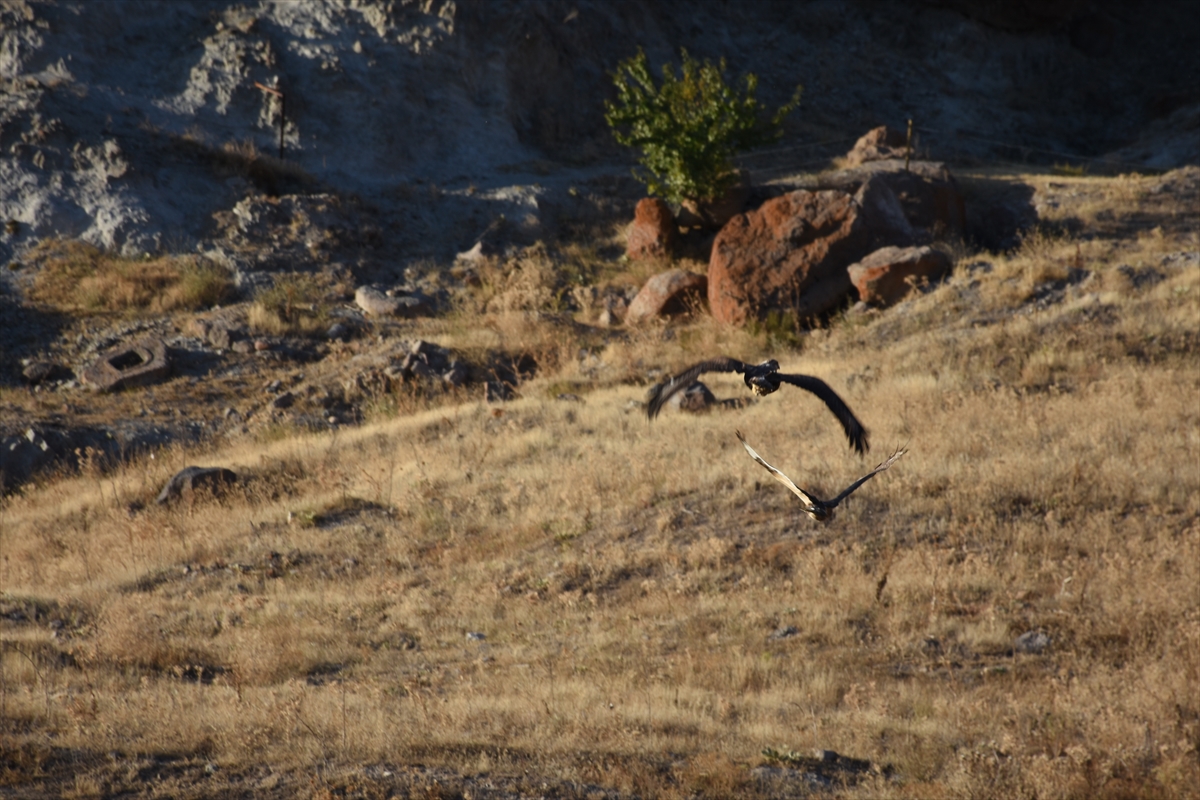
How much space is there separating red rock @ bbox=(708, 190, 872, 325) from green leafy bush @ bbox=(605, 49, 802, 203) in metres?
2.59

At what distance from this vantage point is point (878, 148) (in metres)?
24.7

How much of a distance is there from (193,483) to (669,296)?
31.3 feet

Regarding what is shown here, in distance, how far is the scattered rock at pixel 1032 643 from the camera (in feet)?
27.4

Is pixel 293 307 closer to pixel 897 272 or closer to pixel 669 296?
pixel 669 296

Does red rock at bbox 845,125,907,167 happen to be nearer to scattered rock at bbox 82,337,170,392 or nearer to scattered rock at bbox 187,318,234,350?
scattered rock at bbox 187,318,234,350

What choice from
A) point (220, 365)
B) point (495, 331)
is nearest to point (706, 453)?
point (495, 331)

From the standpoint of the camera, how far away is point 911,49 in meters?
34.7

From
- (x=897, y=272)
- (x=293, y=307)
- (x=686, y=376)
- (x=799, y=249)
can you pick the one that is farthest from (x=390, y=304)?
(x=686, y=376)

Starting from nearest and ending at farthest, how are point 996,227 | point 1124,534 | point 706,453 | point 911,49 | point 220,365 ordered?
point 1124,534
point 706,453
point 220,365
point 996,227
point 911,49

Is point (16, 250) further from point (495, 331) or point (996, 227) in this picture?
point (996, 227)

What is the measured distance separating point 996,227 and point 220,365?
50.6 ft

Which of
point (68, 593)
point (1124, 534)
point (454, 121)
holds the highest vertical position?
point (454, 121)

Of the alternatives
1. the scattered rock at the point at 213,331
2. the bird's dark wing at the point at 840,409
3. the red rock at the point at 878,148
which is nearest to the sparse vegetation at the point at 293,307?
the scattered rock at the point at 213,331

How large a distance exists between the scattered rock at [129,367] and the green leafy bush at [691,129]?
1025 centimetres
